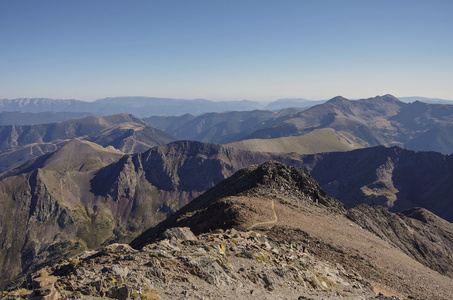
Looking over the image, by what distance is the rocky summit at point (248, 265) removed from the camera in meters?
16.2

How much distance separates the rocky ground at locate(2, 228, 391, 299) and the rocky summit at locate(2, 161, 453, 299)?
2.4 inches

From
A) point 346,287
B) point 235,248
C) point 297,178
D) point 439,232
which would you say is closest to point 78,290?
point 235,248

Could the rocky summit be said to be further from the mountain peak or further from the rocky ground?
the mountain peak

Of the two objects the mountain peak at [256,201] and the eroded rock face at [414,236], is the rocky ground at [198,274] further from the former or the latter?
the eroded rock face at [414,236]

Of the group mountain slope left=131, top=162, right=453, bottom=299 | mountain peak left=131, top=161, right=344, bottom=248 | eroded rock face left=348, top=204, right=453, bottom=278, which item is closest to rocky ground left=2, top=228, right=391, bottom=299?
mountain slope left=131, top=162, right=453, bottom=299

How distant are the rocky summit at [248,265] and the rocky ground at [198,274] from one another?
0.20 feet

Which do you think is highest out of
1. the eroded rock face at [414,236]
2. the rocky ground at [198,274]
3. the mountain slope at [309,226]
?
the rocky ground at [198,274]

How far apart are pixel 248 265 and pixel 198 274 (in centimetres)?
506

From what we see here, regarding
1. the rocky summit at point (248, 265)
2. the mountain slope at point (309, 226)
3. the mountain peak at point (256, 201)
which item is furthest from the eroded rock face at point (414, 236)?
the rocky summit at point (248, 265)

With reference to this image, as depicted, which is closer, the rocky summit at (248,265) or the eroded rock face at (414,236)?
the rocky summit at (248,265)

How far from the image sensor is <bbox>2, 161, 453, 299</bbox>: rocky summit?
53.0 ft

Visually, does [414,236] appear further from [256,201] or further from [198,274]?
[198,274]

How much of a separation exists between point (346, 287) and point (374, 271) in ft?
27.1

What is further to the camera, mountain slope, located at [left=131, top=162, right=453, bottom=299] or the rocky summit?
mountain slope, located at [left=131, top=162, right=453, bottom=299]
